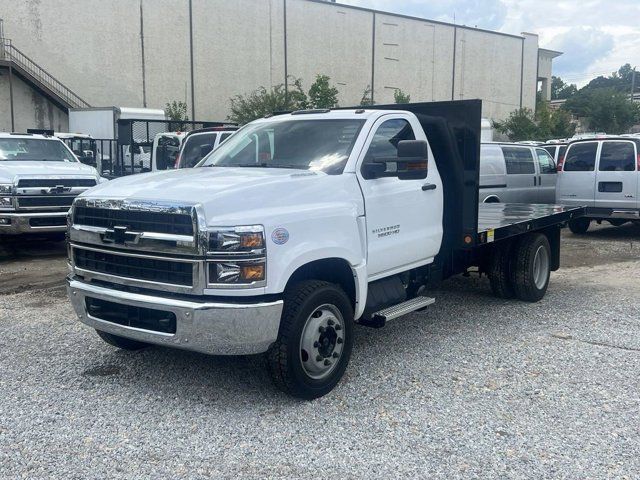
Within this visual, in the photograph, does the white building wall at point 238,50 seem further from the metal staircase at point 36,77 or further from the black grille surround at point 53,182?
the black grille surround at point 53,182

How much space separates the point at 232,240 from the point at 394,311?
6.26 feet

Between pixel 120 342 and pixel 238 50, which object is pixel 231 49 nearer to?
pixel 238 50

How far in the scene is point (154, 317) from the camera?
15.0ft

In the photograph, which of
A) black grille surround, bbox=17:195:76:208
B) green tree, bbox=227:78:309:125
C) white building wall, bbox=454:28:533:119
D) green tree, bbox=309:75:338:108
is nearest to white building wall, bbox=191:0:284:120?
green tree, bbox=227:78:309:125

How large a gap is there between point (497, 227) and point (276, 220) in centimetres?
339

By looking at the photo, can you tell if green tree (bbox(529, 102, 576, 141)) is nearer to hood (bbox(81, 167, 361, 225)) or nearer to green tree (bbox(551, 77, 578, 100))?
hood (bbox(81, 167, 361, 225))

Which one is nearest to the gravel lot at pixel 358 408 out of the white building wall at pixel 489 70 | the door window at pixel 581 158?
the door window at pixel 581 158

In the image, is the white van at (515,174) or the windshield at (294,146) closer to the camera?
the windshield at (294,146)

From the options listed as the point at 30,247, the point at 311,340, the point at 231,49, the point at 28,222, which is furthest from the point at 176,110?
the point at 311,340

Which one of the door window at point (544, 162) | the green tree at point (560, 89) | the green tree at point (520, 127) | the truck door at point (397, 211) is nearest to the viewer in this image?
the truck door at point (397, 211)

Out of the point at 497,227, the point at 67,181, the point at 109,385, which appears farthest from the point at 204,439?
the point at 67,181

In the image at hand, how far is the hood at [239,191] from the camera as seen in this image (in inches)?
172

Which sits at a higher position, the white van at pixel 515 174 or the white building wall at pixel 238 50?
the white building wall at pixel 238 50

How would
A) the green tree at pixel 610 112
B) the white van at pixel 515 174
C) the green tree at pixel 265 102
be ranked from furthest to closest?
1. the green tree at pixel 610 112
2. the green tree at pixel 265 102
3. the white van at pixel 515 174
